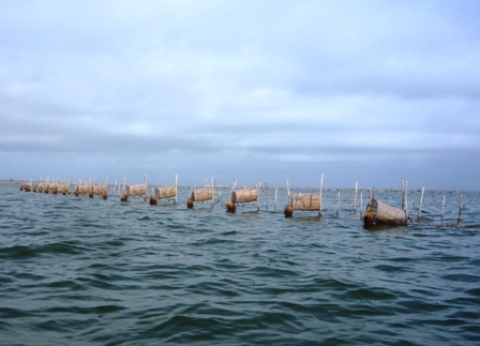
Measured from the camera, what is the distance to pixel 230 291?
33.6 ft

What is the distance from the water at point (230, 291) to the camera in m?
7.34

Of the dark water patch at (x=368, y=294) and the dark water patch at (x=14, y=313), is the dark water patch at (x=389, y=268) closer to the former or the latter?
the dark water patch at (x=368, y=294)

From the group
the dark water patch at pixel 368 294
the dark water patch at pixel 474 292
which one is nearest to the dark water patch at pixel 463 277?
the dark water patch at pixel 474 292

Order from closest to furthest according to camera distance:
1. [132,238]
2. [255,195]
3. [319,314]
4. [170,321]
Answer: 1. [170,321]
2. [319,314]
3. [132,238]
4. [255,195]

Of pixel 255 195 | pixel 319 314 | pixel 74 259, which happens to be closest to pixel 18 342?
pixel 319 314

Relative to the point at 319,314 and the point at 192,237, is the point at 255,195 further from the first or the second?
the point at 319,314

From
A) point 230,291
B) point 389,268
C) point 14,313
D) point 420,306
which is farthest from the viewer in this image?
point 389,268

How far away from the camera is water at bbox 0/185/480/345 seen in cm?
734

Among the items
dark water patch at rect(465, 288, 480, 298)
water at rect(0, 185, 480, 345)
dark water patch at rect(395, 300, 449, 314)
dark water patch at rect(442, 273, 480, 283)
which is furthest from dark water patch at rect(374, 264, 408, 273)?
dark water patch at rect(395, 300, 449, 314)

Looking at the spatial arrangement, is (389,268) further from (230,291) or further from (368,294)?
(230,291)

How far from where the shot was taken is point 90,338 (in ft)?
22.5

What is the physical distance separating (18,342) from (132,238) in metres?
12.0

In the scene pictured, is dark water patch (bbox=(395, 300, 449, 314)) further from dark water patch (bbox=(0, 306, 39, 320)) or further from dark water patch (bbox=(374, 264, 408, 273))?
dark water patch (bbox=(0, 306, 39, 320))

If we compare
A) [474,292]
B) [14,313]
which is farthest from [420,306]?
[14,313]
